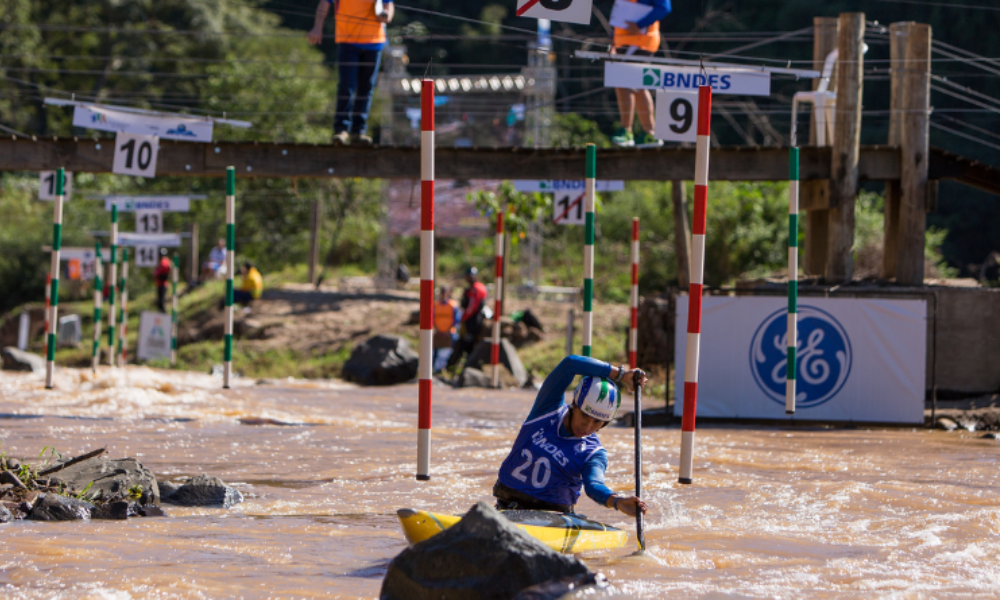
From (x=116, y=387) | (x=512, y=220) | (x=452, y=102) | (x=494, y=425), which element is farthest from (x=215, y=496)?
(x=452, y=102)

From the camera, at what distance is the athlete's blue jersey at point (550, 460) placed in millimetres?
5809

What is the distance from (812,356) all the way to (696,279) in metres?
5.56

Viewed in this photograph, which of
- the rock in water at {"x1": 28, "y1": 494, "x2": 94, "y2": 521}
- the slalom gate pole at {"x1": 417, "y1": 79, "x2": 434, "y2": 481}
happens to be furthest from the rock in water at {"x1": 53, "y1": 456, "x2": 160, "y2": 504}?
the slalom gate pole at {"x1": 417, "y1": 79, "x2": 434, "y2": 481}

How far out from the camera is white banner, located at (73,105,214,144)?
13359 millimetres

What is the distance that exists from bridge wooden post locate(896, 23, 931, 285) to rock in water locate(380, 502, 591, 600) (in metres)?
10.7

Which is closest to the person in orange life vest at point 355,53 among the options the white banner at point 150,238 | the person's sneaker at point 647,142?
the person's sneaker at point 647,142

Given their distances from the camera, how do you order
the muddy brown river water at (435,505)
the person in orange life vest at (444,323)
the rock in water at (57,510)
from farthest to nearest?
the person in orange life vest at (444,323)
the rock in water at (57,510)
the muddy brown river water at (435,505)

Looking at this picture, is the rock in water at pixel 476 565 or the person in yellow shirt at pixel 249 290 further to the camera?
the person in yellow shirt at pixel 249 290

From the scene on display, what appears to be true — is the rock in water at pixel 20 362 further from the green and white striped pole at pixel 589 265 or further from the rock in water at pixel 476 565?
the rock in water at pixel 476 565

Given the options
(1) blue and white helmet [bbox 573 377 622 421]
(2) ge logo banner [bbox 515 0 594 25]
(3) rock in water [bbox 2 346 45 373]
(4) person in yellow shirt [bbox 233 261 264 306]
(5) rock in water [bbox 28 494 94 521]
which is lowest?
(3) rock in water [bbox 2 346 45 373]

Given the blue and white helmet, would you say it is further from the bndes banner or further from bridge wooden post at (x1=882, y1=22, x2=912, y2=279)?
bridge wooden post at (x1=882, y1=22, x2=912, y2=279)

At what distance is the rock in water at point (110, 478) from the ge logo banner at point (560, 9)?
4047 millimetres

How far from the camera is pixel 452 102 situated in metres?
38.4

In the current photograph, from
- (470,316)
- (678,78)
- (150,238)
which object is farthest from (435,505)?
(150,238)
